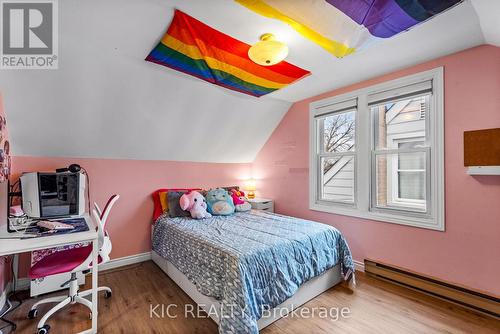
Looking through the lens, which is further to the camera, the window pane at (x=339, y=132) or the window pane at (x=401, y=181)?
A: the window pane at (x=339, y=132)

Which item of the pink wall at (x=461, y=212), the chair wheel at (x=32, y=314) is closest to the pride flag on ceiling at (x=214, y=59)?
the pink wall at (x=461, y=212)

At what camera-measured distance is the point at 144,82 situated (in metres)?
2.28

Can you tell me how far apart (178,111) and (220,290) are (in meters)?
2.02

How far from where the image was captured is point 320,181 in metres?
3.23

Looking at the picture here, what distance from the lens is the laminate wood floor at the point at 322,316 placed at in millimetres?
1730

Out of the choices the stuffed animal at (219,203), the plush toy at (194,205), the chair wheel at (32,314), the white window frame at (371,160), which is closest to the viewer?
the chair wheel at (32,314)

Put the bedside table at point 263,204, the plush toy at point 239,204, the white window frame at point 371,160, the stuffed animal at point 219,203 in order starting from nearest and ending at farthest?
the white window frame at point 371,160 → the stuffed animal at point 219,203 → the plush toy at point 239,204 → the bedside table at point 263,204

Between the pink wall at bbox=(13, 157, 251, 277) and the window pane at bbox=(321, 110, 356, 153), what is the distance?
7.09 ft

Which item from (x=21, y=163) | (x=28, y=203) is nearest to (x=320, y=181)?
(x=28, y=203)

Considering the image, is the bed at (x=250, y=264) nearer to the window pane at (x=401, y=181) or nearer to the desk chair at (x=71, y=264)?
the desk chair at (x=71, y=264)

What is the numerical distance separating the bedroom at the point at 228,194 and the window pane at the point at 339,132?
0.03 m

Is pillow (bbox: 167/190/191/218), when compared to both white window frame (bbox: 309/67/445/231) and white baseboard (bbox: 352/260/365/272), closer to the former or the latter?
white window frame (bbox: 309/67/445/231)

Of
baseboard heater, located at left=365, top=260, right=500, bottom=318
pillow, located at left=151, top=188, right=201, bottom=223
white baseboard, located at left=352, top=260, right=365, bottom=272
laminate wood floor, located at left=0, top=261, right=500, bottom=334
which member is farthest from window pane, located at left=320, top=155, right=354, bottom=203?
pillow, located at left=151, top=188, right=201, bottom=223

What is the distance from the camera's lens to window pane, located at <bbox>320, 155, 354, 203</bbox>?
301 centimetres
